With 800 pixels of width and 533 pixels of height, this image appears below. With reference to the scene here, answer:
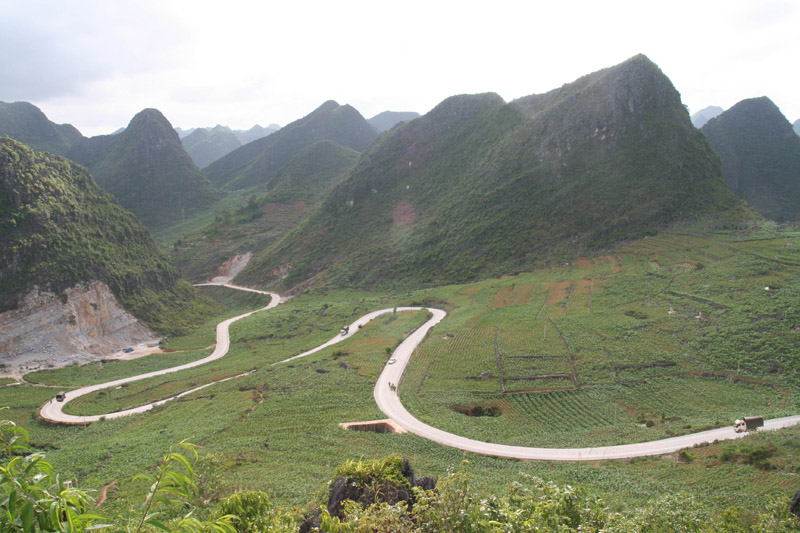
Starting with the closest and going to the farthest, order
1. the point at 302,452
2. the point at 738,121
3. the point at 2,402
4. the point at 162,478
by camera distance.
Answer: the point at 162,478, the point at 302,452, the point at 2,402, the point at 738,121

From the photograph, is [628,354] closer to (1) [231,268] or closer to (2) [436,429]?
(2) [436,429]

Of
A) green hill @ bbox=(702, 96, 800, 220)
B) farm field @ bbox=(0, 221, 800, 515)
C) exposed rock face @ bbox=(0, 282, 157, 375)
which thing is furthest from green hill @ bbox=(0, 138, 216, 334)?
green hill @ bbox=(702, 96, 800, 220)

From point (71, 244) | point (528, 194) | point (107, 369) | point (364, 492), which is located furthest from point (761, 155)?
point (71, 244)

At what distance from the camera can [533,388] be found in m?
42.7

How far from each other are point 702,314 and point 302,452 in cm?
4942

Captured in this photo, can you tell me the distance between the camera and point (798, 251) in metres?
61.0

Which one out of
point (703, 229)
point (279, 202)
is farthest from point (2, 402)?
point (279, 202)

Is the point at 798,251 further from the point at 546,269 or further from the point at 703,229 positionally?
the point at 546,269

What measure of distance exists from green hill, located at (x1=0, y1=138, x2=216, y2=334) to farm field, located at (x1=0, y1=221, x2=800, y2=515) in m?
13.7

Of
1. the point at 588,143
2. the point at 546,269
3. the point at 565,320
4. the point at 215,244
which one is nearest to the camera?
the point at 565,320

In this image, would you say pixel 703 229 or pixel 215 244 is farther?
pixel 215 244

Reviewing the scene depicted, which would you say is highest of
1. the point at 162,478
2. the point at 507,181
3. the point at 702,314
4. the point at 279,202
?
the point at 279,202

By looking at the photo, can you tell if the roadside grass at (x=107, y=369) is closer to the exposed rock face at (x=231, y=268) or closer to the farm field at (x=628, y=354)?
the farm field at (x=628, y=354)

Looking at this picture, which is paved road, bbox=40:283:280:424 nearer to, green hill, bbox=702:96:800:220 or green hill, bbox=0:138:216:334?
green hill, bbox=0:138:216:334
